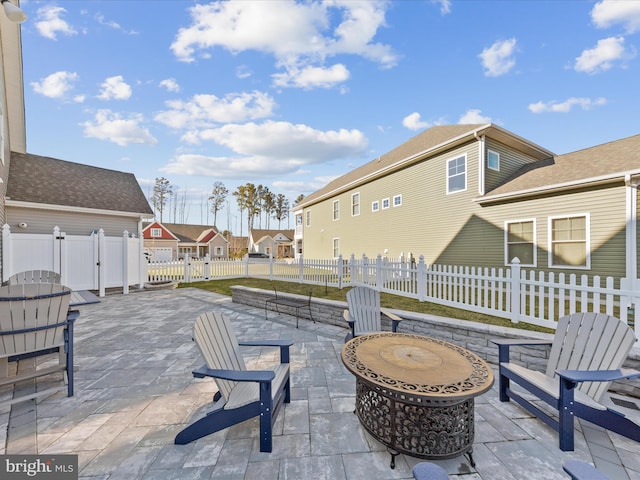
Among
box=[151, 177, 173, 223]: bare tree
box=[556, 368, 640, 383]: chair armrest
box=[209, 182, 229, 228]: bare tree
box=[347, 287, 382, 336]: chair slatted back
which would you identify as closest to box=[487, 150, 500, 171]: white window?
box=[347, 287, 382, 336]: chair slatted back

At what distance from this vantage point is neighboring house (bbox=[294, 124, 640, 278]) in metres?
6.71

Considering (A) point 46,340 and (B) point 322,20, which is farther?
(B) point 322,20

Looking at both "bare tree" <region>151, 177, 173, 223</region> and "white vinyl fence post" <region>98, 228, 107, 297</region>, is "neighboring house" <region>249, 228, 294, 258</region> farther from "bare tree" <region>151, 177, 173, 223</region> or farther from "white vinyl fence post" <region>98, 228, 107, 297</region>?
"white vinyl fence post" <region>98, 228, 107, 297</region>

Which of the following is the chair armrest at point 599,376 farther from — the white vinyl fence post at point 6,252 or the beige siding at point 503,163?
the white vinyl fence post at point 6,252

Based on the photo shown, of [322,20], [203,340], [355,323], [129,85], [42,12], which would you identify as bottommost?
[355,323]

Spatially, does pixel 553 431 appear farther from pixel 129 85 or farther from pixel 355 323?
pixel 129 85

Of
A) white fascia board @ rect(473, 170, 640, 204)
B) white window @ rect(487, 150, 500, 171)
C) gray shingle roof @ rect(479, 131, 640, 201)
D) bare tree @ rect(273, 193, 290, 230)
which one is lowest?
white fascia board @ rect(473, 170, 640, 204)

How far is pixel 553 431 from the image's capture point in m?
2.29

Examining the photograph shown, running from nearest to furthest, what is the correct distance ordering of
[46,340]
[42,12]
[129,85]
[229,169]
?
[46,340] < [42,12] < [129,85] < [229,169]

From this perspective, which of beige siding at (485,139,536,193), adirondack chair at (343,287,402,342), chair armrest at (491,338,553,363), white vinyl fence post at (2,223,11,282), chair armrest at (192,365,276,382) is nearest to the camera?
chair armrest at (192,365,276,382)

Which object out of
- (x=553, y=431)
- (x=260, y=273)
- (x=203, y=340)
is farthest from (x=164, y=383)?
(x=260, y=273)

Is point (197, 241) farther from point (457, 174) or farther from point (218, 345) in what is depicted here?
point (218, 345)

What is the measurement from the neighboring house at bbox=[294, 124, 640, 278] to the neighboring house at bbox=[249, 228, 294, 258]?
89.8 feet

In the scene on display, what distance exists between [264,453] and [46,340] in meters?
2.70
